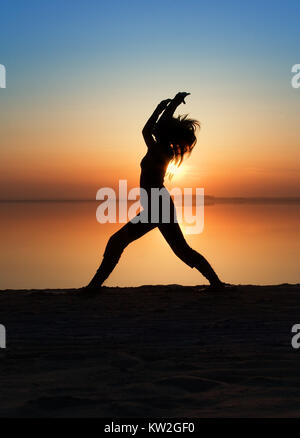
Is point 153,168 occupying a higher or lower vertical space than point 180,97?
lower

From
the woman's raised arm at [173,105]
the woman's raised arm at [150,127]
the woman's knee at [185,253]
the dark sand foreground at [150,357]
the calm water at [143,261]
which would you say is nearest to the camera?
the dark sand foreground at [150,357]

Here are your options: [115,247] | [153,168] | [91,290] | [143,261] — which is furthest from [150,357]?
[143,261]

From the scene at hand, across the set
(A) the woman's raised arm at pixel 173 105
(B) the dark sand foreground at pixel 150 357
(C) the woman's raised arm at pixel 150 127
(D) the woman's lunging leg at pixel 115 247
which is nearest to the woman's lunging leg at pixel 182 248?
(D) the woman's lunging leg at pixel 115 247

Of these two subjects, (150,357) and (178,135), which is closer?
(150,357)

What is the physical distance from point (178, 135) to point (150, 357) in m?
3.76

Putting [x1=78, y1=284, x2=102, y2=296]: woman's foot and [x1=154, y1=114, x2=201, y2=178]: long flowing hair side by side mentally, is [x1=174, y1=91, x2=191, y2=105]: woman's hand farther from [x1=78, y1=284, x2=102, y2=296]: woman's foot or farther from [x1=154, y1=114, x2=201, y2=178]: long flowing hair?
[x1=78, y1=284, x2=102, y2=296]: woman's foot

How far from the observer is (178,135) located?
7.53 metres

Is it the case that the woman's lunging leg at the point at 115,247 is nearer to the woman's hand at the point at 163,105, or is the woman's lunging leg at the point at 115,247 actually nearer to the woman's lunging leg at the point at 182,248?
the woman's lunging leg at the point at 182,248

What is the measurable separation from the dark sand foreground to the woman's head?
74.5 inches

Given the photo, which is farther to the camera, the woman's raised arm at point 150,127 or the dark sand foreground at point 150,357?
the woman's raised arm at point 150,127

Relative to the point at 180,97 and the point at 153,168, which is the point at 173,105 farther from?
the point at 153,168

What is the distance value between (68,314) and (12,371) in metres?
2.00

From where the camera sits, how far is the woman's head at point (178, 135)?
7.48 m

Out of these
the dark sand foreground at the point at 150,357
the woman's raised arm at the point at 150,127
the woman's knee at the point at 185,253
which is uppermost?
the woman's raised arm at the point at 150,127
